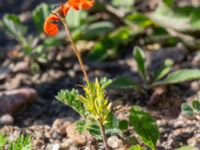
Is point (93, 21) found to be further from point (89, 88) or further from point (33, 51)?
point (89, 88)

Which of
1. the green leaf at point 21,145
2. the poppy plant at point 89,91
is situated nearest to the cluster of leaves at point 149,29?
the poppy plant at point 89,91

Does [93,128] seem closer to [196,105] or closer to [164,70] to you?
[196,105]

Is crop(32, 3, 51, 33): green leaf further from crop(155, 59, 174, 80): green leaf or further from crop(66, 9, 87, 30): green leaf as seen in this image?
crop(155, 59, 174, 80): green leaf

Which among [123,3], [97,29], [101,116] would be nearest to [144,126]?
[101,116]

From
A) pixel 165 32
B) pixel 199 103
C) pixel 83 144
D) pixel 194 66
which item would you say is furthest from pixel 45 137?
pixel 165 32

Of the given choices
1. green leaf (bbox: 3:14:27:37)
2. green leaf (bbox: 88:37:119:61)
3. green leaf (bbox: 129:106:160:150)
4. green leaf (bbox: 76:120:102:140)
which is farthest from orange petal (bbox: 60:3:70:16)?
green leaf (bbox: 88:37:119:61)

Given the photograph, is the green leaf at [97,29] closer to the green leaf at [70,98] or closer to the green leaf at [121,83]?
the green leaf at [121,83]

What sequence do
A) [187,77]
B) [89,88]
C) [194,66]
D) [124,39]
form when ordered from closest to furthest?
[89,88] < [187,77] < [194,66] < [124,39]
